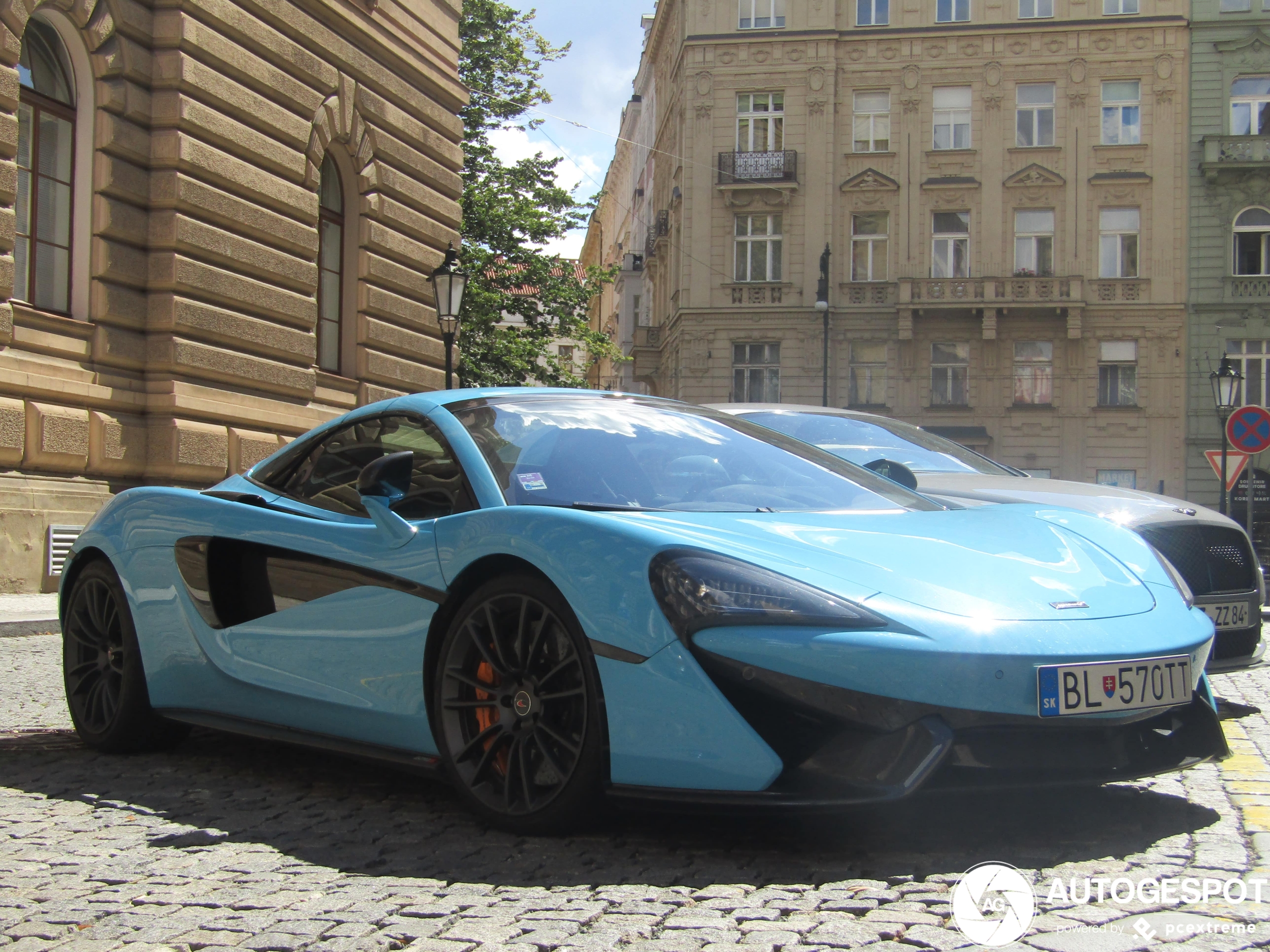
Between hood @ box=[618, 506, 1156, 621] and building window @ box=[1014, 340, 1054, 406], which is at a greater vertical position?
building window @ box=[1014, 340, 1054, 406]

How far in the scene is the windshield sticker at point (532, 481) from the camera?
3.94 meters

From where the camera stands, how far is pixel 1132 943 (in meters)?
2.62

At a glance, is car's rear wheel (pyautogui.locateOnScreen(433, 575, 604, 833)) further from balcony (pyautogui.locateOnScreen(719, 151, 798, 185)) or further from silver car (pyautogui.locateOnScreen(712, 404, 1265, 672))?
balcony (pyautogui.locateOnScreen(719, 151, 798, 185))

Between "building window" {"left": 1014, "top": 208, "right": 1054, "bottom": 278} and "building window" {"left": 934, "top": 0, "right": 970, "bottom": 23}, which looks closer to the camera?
"building window" {"left": 1014, "top": 208, "right": 1054, "bottom": 278}

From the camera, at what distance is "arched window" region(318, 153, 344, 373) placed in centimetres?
1814

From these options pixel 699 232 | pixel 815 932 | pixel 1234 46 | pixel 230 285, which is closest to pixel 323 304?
pixel 230 285

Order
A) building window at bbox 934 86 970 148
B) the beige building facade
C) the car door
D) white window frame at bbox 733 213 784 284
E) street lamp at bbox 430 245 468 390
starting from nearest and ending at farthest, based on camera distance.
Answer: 1. the car door
2. street lamp at bbox 430 245 468 390
3. the beige building facade
4. building window at bbox 934 86 970 148
5. white window frame at bbox 733 213 784 284

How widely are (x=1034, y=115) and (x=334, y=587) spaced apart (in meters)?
39.6

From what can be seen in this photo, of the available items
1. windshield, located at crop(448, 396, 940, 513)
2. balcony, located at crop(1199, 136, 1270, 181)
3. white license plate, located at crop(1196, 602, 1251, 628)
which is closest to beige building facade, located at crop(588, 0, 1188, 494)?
balcony, located at crop(1199, 136, 1270, 181)

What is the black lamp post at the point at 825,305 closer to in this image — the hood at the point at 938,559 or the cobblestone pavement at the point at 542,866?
the hood at the point at 938,559

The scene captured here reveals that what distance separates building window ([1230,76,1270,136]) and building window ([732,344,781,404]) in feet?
45.6

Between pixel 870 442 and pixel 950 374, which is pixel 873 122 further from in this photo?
pixel 870 442

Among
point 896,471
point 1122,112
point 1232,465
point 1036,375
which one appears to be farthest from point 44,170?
point 1122,112

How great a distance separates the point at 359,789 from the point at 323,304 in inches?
577
